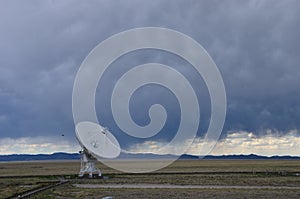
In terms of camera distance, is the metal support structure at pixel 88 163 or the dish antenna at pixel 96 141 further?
the metal support structure at pixel 88 163

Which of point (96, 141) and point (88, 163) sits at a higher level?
point (96, 141)

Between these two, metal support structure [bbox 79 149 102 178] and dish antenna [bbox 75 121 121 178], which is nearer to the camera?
dish antenna [bbox 75 121 121 178]

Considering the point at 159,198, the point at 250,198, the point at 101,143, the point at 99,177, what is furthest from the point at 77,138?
the point at 250,198

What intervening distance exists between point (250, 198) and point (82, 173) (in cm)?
4286

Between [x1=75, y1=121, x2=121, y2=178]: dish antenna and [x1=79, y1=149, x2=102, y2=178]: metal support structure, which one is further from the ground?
[x1=75, y1=121, x2=121, y2=178]: dish antenna

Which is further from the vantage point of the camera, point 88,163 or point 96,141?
point 88,163

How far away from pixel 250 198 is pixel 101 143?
35858mm

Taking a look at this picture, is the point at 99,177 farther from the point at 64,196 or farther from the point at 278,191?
the point at 278,191

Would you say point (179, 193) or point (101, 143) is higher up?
point (101, 143)

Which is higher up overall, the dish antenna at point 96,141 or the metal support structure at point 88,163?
the dish antenna at point 96,141

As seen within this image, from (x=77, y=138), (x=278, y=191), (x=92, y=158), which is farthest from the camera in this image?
(x=92, y=158)

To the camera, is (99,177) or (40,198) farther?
(99,177)

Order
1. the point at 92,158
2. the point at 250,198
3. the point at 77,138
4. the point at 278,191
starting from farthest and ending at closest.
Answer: the point at 92,158, the point at 77,138, the point at 278,191, the point at 250,198

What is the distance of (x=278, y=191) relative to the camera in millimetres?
46312
